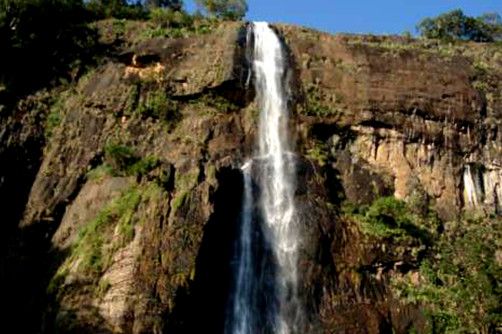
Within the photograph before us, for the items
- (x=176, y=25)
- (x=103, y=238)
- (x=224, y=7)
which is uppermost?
(x=224, y=7)

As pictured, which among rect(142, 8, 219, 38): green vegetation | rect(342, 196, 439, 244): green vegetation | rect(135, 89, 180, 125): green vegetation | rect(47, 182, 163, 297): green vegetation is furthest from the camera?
rect(142, 8, 219, 38): green vegetation

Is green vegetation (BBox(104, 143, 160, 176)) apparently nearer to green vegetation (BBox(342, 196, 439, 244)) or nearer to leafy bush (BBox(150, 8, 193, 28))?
green vegetation (BBox(342, 196, 439, 244))

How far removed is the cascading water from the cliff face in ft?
1.32

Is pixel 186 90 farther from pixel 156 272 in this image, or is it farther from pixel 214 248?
pixel 156 272

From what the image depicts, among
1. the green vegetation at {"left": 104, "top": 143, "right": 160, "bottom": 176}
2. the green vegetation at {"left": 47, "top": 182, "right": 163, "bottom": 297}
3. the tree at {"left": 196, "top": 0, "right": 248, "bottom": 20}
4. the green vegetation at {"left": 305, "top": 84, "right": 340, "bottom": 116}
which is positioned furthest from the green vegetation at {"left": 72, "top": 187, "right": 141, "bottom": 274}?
the tree at {"left": 196, "top": 0, "right": 248, "bottom": 20}

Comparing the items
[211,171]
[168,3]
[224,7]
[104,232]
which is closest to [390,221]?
[211,171]

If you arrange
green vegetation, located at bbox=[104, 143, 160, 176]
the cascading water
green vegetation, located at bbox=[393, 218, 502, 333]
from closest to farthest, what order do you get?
the cascading water
green vegetation, located at bbox=[393, 218, 502, 333]
green vegetation, located at bbox=[104, 143, 160, 176]

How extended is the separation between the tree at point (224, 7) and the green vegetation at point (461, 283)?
19891 millimetres

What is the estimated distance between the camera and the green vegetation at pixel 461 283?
896 inches

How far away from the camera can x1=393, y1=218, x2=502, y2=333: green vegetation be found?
2277cm

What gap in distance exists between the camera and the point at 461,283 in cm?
2406

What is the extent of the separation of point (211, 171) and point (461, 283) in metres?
9.39

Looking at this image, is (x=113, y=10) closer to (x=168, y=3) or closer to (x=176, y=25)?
(x=176, y=25)

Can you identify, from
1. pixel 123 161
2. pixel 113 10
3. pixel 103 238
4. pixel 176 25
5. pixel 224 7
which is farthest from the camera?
pixel 224 7
